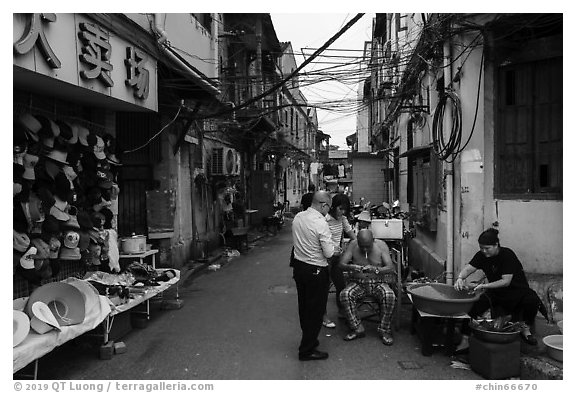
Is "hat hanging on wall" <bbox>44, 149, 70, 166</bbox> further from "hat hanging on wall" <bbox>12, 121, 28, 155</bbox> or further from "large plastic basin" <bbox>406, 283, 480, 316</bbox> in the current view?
"large plastic basin" <bbox>406, 283, 480, 316</bbox>

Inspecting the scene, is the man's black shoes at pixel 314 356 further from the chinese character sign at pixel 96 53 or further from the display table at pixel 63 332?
the chinese character sign at pixel 96 53

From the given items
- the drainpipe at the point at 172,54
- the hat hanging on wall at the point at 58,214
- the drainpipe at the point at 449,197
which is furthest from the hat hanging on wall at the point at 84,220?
the drainpipe at the point at 449,197

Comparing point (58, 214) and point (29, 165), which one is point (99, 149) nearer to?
point (58, 214)

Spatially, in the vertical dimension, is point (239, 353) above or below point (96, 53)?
below

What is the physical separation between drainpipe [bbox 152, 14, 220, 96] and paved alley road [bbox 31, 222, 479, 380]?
472 centimetres

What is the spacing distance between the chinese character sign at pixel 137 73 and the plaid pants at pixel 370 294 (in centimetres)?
450

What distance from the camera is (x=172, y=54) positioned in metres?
8.94

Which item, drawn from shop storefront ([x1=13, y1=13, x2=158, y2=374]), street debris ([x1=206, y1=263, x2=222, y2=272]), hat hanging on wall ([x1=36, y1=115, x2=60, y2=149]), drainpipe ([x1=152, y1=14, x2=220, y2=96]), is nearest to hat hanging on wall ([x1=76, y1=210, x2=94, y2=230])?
shop storefront ([x1=13, y1=13, x2=158, y2=374])

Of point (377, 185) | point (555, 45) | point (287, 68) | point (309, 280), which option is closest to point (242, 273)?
point (309, 280)

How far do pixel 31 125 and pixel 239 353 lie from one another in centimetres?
394

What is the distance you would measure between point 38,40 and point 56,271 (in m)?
3.22

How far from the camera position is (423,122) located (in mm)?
10609

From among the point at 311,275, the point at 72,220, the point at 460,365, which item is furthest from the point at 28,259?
the point at 460,365

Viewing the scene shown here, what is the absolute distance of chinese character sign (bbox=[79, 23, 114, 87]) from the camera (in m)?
5.84
